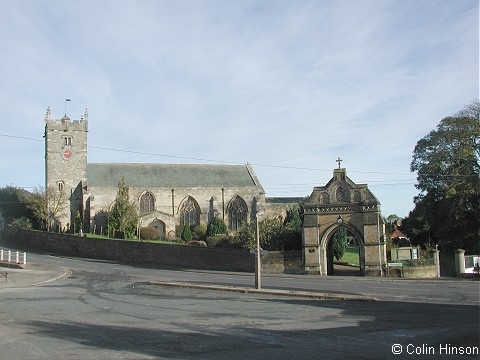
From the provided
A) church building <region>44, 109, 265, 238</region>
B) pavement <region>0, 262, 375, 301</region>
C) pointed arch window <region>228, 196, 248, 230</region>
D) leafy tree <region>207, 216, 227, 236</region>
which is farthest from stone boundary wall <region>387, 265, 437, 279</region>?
pointed arch window <region>228, 196, 248, 230</region>

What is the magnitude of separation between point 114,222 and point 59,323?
41837mm

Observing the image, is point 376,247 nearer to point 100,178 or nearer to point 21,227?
point 100,178

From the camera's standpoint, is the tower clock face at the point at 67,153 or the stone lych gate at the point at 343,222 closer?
the stone lych gate at the point at 343,222

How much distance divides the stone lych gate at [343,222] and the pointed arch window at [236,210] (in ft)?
94.0

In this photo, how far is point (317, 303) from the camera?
19.3 m

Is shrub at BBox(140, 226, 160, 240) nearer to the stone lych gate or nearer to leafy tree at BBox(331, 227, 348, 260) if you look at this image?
leafy tree at BBox(331, 227, 348, 260)

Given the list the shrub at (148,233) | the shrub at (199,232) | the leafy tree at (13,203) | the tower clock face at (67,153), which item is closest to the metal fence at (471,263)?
the shrub at (199,232)

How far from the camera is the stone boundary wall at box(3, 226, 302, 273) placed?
→ 1478 inches

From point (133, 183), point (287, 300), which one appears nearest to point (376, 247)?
point (287, 300)

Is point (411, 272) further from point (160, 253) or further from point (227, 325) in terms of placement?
point (227, 325)

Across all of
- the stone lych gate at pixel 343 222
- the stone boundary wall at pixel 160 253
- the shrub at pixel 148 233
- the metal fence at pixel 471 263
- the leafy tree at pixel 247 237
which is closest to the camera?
the metal fence at pixel 471 263

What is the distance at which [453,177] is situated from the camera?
147ft

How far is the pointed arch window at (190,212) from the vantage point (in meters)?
63.9

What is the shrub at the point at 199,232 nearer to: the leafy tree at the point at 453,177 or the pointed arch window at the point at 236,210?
the pointed arch window at the point at 236,210
